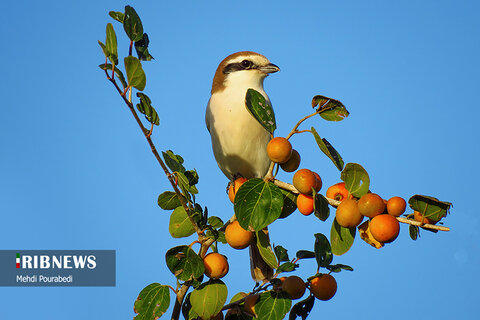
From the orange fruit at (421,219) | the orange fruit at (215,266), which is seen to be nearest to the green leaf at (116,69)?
the orange fruit at (215,266)

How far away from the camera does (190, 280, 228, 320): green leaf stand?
253cm

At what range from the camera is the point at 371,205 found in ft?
7.37

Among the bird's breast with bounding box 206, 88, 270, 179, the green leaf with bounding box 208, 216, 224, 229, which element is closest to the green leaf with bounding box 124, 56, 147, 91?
the green leaf with bounding box 208, 216, 224, 229

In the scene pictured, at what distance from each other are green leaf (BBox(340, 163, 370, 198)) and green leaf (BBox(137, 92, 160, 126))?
0.95 m

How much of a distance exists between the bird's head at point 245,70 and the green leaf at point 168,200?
2009 mm

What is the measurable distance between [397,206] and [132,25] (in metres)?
1.47

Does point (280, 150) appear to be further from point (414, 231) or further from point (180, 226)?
point (180, 226)

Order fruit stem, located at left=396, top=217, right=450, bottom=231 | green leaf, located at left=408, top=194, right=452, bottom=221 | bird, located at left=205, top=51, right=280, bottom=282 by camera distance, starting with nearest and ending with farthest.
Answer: fruit stem, located at left=396, top=217, right=450, bottom=231
green leaf, located at left=408, top=194, right=452, bottom=221
bird, located at left=205, top=51, right=280, bottom=282

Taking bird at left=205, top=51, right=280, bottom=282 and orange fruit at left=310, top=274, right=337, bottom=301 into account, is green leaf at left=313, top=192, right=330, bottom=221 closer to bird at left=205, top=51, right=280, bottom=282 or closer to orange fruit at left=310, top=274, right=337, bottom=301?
orange fruit at left=310, top=274, right=337, bottom=301

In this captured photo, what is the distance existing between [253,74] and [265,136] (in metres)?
0.65

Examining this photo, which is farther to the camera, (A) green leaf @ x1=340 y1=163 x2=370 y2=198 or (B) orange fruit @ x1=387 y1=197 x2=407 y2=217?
(A) green leaf @ x1=340 y1=163 x2=370 y2=198

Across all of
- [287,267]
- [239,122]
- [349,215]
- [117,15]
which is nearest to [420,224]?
[349,215]

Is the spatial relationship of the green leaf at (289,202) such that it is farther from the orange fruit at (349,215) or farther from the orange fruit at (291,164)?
the orange fruit at (349,215)

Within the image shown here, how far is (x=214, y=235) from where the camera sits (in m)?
2.70
